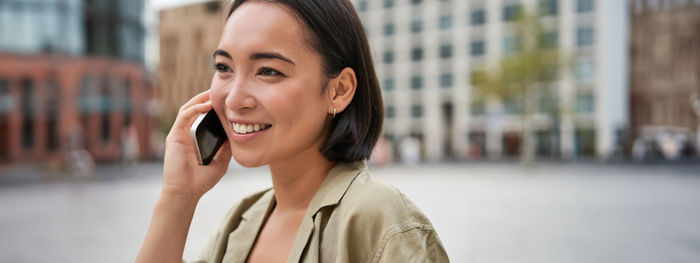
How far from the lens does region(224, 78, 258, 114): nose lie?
130 cm

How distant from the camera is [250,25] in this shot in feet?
4.25

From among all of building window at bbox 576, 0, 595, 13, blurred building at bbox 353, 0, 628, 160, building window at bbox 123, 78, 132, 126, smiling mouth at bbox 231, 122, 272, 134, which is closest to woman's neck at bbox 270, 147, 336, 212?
smiling mouth at bbox 231, 122, 272, 134

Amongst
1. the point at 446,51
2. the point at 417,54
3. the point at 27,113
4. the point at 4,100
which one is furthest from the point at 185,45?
the point at 446,51

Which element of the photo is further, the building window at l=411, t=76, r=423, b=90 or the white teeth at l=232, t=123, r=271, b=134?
the building window at l=411, t=76, r=423, b=90

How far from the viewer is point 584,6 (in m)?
47.3

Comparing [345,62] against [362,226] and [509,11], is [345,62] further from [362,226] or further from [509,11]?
[509,11]

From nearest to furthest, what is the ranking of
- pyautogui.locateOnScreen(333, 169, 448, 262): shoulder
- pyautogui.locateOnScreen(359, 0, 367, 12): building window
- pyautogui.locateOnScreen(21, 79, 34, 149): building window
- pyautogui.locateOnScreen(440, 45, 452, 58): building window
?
pyautogui.locateOnScreen(333, 169, 448, 262): shoulder, pyautogui.locateOnScreen(21, 79, 34, 149): building window, pyautogui.locateOnScreen(440, 45, 452, 58): building window, pyautogui.locateOnScreen(359, 0, 367, 12): building window

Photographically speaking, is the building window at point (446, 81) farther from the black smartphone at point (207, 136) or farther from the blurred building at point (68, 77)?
the black smartphone at point (207, 136)

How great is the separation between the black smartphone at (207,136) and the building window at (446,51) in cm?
5529

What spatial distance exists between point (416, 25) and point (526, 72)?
98.6 feet

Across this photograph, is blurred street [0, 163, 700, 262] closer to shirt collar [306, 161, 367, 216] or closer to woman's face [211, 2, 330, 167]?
shirt collar [306, 161, 367, 216]

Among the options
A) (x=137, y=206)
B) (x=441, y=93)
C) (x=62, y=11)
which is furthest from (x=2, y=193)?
(x=441, y=93)

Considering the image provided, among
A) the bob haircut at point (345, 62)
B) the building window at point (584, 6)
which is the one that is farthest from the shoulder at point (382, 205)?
the building window at point (584, 6)

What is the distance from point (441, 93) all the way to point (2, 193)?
44.7m
